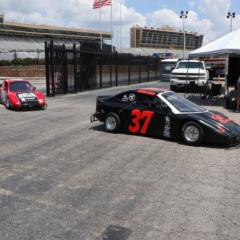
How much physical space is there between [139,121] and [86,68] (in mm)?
17055

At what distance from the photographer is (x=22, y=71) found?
54.2 metres

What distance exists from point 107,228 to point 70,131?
7309 millimetres

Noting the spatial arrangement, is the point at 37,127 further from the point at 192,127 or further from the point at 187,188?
the point at 187,188

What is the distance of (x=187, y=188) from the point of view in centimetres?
695

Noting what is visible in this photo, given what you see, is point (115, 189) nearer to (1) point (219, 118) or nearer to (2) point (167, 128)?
(2) point (167, 128)

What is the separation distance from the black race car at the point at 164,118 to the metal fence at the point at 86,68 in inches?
468

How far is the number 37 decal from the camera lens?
11.3 meters

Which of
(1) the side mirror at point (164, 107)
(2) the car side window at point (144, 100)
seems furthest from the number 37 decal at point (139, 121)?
(1) the side mirror at point (164, 107)

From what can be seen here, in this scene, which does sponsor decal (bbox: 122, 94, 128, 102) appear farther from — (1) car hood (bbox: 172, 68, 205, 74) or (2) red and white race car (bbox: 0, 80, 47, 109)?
(1) car hood (bbox: 172, 68, 205, 74)

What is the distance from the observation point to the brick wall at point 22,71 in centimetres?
5334

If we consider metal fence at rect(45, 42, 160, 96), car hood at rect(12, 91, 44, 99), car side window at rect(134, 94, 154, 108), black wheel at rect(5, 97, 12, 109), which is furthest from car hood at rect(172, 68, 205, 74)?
car side window at rect(134, 94, 154, 108)

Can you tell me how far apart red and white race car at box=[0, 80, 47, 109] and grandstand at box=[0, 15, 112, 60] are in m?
46.0

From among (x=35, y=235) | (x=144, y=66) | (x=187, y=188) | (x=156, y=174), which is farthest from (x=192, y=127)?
(x=144, y=66)

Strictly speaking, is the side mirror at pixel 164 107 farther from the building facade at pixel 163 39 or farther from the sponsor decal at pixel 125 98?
the building facade at pixel 163 39
